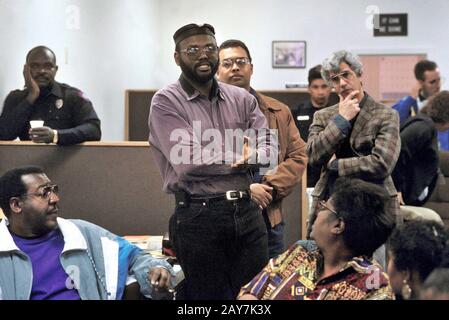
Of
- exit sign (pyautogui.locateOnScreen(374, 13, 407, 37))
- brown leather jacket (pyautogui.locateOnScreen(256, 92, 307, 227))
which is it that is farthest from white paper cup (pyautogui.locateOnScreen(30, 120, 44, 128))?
exit sign (pyautogui.locateOnScreen(374, 13, 407, 37))

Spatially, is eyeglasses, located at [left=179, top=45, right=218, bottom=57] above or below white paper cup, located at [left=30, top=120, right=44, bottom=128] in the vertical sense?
above

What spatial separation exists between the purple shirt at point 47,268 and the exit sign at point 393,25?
568 cm

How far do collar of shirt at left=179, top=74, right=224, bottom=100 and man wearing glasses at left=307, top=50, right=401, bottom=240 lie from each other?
1.29 feet

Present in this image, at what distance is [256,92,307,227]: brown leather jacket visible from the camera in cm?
222

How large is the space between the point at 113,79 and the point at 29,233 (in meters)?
3.26

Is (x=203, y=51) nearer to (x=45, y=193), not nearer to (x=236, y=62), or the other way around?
(x=236, y=62)

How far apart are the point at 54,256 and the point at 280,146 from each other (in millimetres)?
852

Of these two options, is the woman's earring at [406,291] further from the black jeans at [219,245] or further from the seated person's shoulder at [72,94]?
the seated person's shoulder at [72,94]

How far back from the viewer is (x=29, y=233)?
1.97 meters

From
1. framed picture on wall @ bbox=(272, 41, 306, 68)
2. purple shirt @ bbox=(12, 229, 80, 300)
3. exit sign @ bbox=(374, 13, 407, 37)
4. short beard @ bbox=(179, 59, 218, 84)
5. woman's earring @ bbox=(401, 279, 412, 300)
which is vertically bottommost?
purple shirt @ bbox=(12, 229, 80, 300)

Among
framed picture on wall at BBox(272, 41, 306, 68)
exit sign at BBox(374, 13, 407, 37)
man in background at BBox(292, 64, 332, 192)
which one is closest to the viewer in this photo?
man in background at BBox(292, 64, 332, 192)

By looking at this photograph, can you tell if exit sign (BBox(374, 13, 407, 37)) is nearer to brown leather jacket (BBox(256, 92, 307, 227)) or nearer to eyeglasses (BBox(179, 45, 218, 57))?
brown leather jacket (BBox(256, 92, 307, 227))

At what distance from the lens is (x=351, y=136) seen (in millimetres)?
2186

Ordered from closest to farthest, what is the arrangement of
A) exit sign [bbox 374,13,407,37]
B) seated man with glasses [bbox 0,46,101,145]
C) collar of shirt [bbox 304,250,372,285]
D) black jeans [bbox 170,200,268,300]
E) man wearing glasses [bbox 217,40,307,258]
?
collar of shirt [bbox 304,250,372,285], black jeans [bbox 170,200,268,300], man wearing glasses [bbox 217,40,307,258], seated man with glasses [bbox 0,46,101,145], exit sign [bbox 374,13,407,37]
